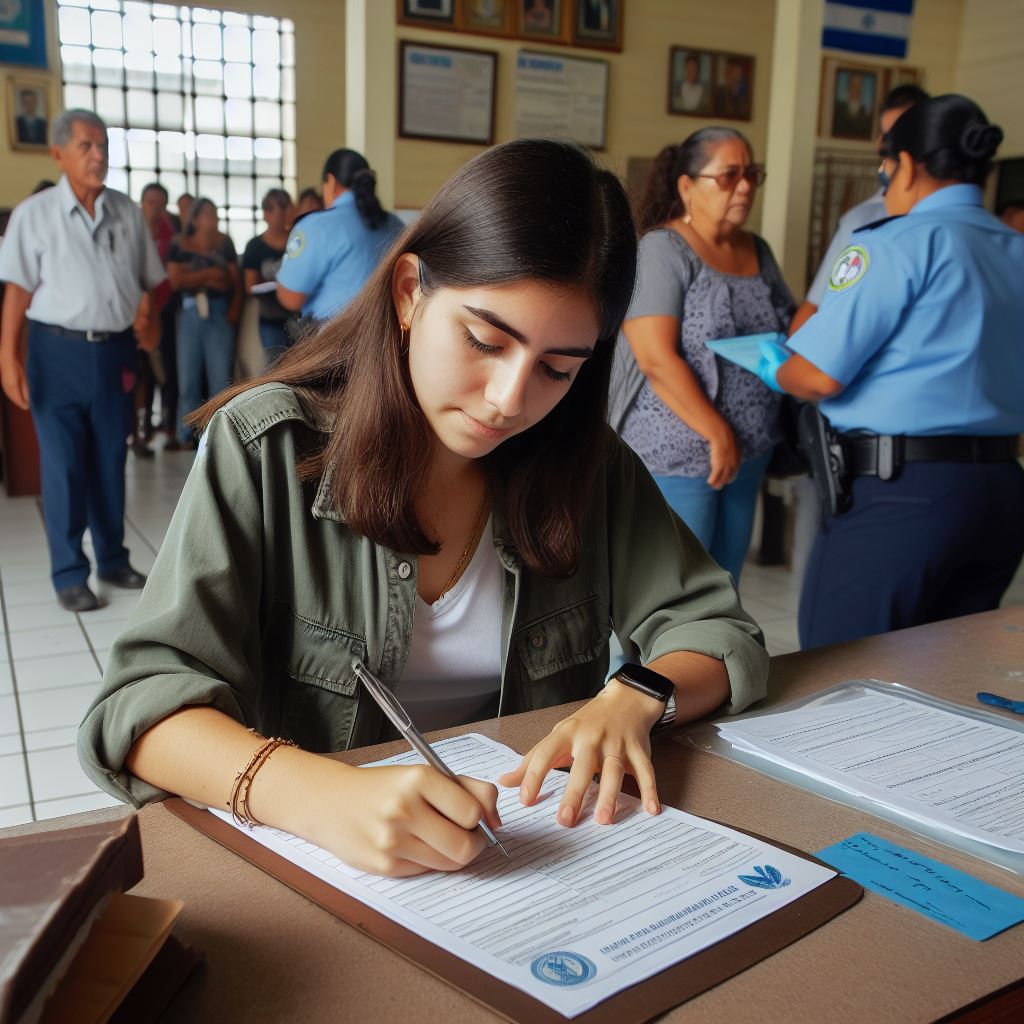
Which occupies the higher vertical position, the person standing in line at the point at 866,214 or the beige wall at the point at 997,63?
the beige wall at the point at 997,63

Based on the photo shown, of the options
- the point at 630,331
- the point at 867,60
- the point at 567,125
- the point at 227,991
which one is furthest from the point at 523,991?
the point at 867,60

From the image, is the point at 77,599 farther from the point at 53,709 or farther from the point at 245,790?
the point at 245,790

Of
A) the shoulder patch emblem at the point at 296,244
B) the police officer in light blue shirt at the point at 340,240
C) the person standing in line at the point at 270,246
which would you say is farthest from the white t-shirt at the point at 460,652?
the person standing in line at the point at 270,246

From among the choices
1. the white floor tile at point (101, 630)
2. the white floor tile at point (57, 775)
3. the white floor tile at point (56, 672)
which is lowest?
the white floor tile at point (101, 630)

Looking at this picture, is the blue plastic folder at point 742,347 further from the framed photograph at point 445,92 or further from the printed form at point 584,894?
the framed photograph at point 445,92

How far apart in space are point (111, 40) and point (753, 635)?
9870 mm

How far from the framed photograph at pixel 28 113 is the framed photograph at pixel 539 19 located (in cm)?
373

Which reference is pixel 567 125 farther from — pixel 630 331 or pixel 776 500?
pixel 630 331

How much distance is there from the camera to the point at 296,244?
4.04 meters

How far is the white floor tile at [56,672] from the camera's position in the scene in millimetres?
3215

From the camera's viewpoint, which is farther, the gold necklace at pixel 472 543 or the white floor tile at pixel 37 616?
the white floor tile at pixel 37 616

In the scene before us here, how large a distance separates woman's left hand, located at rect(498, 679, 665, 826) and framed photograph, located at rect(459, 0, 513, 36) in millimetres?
7836

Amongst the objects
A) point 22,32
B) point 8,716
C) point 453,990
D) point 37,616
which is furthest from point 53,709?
point 22,32

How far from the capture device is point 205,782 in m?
0.90
